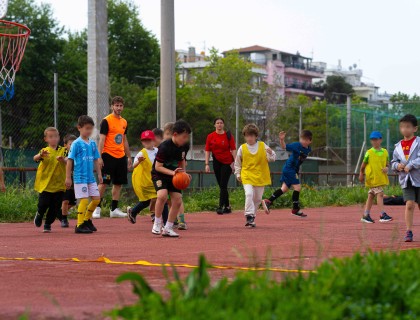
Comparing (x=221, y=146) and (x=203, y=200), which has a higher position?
(x=221, y=146)

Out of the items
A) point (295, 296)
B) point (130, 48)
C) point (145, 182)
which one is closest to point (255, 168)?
point (145, 182)

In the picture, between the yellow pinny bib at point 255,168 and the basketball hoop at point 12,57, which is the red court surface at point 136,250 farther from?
the basketball hoop at point 12,57

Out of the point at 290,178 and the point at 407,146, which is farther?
the point at 290,178

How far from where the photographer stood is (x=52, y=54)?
2352 inches

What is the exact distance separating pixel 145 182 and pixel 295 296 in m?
8.79

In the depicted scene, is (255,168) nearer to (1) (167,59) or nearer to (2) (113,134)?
(2) (113,134)

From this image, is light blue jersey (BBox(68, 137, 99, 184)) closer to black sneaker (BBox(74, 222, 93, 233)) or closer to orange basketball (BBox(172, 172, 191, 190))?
black sneaker (BBox(74, 222, 93, 233))

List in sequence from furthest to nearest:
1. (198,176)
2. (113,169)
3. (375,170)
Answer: (198,176) < (375,170) < (113,169)

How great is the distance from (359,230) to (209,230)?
6.88 ft

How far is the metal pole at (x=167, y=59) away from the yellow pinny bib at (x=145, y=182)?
162 inches

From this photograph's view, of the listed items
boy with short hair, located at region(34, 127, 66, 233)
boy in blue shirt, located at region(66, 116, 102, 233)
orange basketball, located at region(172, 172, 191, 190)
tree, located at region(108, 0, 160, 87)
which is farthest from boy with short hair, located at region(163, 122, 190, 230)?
tree, located at region(108, 0, 160, 87)

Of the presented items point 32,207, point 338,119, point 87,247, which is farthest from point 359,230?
point 338,119

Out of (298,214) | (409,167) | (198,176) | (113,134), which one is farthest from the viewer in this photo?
(198,176)

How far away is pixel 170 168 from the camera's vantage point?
10750 mm
